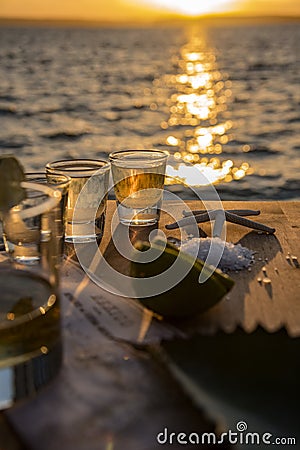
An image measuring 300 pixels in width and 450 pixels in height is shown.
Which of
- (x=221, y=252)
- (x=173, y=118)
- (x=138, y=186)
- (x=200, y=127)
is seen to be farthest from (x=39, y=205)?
(x=173, y=118)

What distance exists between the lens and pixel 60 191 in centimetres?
105

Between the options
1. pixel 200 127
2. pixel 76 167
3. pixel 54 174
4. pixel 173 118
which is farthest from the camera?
pixel 173 118

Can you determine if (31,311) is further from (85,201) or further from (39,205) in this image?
(85,201)

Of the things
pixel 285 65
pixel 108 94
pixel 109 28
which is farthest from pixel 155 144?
pixel 109 28

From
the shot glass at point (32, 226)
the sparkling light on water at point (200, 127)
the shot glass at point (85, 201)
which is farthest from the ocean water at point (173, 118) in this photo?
the shot glass at point (32, 226)

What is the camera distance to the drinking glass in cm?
72

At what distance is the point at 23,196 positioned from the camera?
905mm

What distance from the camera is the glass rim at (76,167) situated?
1.24 m

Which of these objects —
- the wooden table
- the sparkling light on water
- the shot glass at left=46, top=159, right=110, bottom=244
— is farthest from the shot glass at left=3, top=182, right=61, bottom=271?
the sparkling light on water

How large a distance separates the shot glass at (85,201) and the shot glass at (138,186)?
0.07 meters

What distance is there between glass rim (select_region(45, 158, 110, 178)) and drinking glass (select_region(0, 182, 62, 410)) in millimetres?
315

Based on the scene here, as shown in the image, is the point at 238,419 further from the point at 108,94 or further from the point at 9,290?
the point at 108,94

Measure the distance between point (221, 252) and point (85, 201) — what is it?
0.29 metres

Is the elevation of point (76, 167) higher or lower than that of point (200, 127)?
higher
